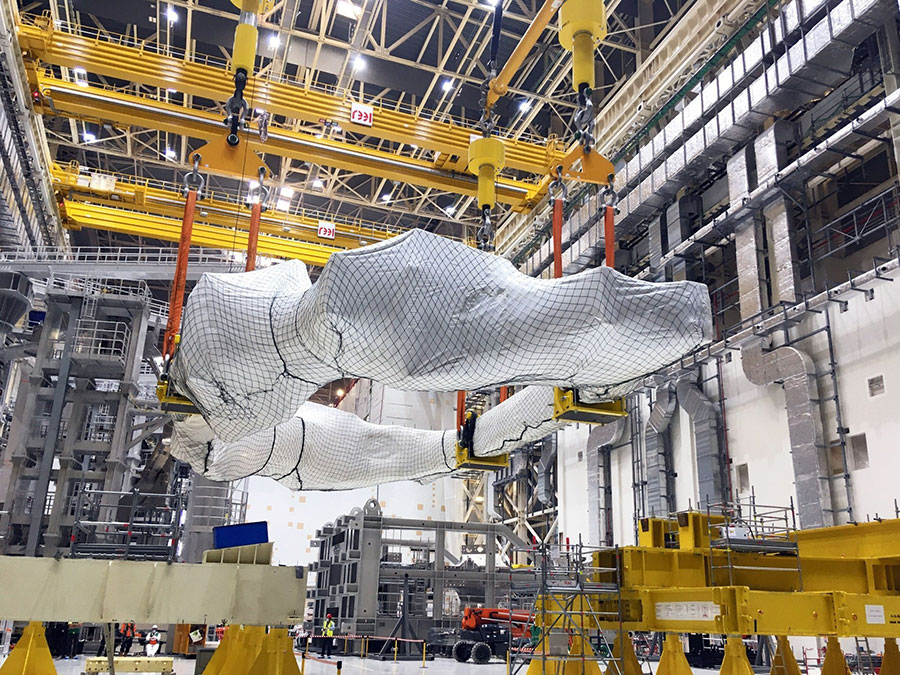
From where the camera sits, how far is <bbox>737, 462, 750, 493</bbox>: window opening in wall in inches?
650

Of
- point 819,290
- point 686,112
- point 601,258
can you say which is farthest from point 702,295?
point 601,258

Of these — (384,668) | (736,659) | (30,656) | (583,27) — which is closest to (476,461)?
(736,659)

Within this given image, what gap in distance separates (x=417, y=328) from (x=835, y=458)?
1228cm

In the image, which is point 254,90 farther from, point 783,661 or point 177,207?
point 783,661

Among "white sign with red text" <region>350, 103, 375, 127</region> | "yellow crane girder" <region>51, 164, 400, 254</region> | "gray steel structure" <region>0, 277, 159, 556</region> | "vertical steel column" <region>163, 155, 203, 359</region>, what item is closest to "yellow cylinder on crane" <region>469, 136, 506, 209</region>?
"vertical steel column" <region>163, 155, 203, 359</region>

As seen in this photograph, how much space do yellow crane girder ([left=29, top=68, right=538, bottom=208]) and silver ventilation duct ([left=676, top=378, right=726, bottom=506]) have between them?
370 inches

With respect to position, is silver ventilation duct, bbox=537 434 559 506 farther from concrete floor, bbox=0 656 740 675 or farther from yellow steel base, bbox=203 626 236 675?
yellow steel base, bbox=203 626 236 675

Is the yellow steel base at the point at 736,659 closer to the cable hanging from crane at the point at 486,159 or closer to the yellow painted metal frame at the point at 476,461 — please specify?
the yellow painted metal frame at the point at 476,461

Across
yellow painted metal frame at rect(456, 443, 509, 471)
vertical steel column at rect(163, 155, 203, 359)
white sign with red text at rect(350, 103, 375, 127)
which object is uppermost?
white sign with red text at rect(350, 103, 375, 127)

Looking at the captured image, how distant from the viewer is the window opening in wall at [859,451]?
1377 centimetres

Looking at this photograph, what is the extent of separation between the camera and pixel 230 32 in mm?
22812

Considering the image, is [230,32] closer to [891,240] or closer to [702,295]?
[891,240]

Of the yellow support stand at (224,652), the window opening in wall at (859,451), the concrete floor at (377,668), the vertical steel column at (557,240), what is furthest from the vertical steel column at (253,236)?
the window opening in wall at (859,451)

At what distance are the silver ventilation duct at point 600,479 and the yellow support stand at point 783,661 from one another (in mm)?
11536
